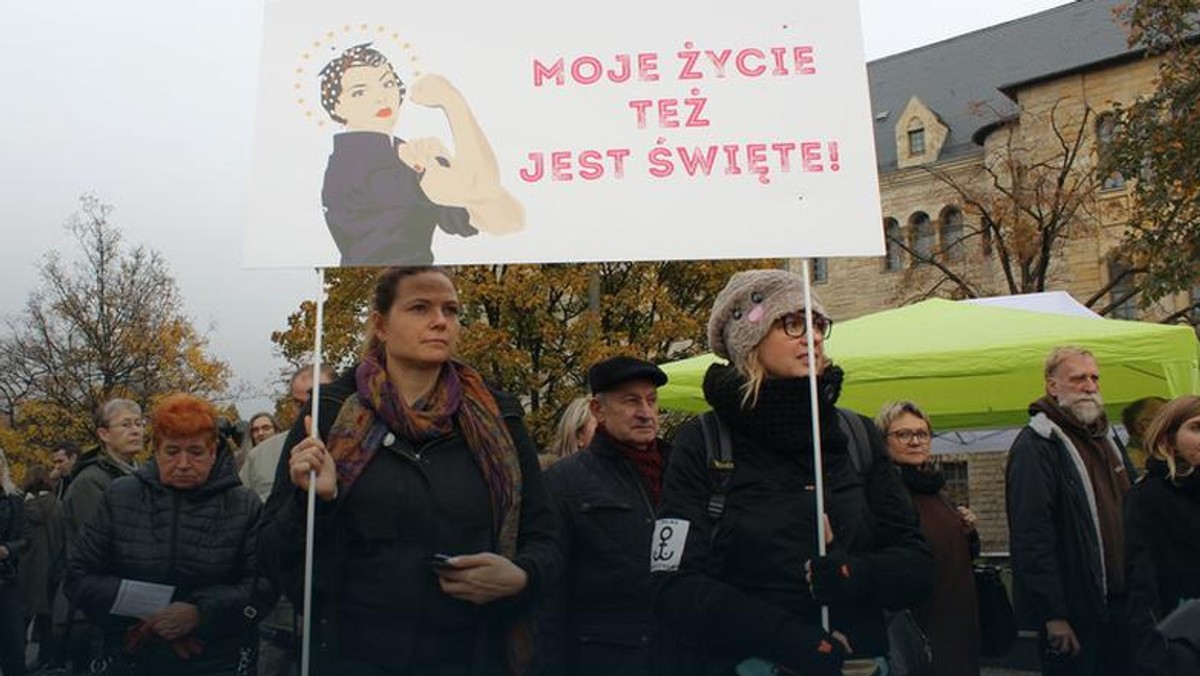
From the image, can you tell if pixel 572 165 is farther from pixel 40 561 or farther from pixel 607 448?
pixel 40 561

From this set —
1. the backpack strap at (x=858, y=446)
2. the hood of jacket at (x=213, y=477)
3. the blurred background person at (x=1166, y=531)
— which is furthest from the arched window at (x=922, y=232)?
the backpack strap at (x=858, y=446)

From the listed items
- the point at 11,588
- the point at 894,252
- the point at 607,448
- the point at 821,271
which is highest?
the point at 894,252

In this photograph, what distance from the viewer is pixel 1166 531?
173 inches

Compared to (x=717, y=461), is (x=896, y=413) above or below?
above

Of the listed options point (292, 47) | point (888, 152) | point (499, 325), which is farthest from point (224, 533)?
point (888, 152)

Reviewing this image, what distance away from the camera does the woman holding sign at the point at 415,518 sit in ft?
9.04

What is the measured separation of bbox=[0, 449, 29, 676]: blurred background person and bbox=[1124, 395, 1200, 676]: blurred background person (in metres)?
5.71

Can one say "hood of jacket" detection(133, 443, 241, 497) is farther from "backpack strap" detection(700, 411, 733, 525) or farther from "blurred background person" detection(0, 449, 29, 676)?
"blurred background person" detection(0, 449, 29, 676)

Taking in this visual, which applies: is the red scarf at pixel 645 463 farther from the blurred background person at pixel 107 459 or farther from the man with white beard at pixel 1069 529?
the blurred background person at pixel 107 459

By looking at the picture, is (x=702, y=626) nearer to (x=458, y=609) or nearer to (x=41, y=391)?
(x=458, y=609)

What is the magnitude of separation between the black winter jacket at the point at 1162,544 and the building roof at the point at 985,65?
35515 millimetres

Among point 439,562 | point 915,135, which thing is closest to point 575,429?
point 439,562

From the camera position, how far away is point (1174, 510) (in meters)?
4.37

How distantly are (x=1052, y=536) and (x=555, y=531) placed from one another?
2.60m
